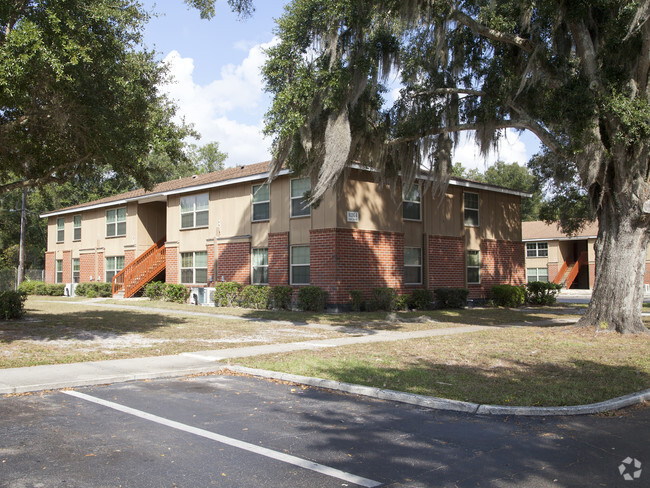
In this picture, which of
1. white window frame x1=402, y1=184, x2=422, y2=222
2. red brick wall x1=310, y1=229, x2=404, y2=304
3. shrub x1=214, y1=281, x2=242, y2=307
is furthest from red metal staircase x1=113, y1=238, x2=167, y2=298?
white window frame x1=402, y1=184, x2=422, y2=222

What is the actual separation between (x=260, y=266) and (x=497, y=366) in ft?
50.8

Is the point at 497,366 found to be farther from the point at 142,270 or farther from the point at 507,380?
the point at 142,270

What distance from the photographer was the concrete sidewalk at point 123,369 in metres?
8.83

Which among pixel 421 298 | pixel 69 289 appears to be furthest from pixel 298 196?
pixel 69 289

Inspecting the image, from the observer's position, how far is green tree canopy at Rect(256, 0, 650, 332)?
43.0 feet

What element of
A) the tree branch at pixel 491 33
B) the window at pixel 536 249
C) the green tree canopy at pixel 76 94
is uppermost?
the tree branch at pixel 491 33

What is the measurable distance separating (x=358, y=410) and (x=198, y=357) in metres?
4.84

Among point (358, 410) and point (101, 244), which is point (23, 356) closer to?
point (358, 410)

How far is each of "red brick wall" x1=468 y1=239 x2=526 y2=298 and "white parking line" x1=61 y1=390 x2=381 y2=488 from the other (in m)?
21.0

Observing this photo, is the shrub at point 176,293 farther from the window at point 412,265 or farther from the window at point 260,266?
the window at point 412,265

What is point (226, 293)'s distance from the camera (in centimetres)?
2467

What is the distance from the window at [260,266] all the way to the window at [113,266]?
11.9m

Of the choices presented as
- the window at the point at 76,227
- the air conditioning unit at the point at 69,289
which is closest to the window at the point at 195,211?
the air conditioning unit at the point at 69,289

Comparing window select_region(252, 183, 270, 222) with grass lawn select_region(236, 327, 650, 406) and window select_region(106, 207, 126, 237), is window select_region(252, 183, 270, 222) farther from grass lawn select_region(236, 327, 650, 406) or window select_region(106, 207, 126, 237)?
grass lawn select_region(236, 327, 650, 406)
